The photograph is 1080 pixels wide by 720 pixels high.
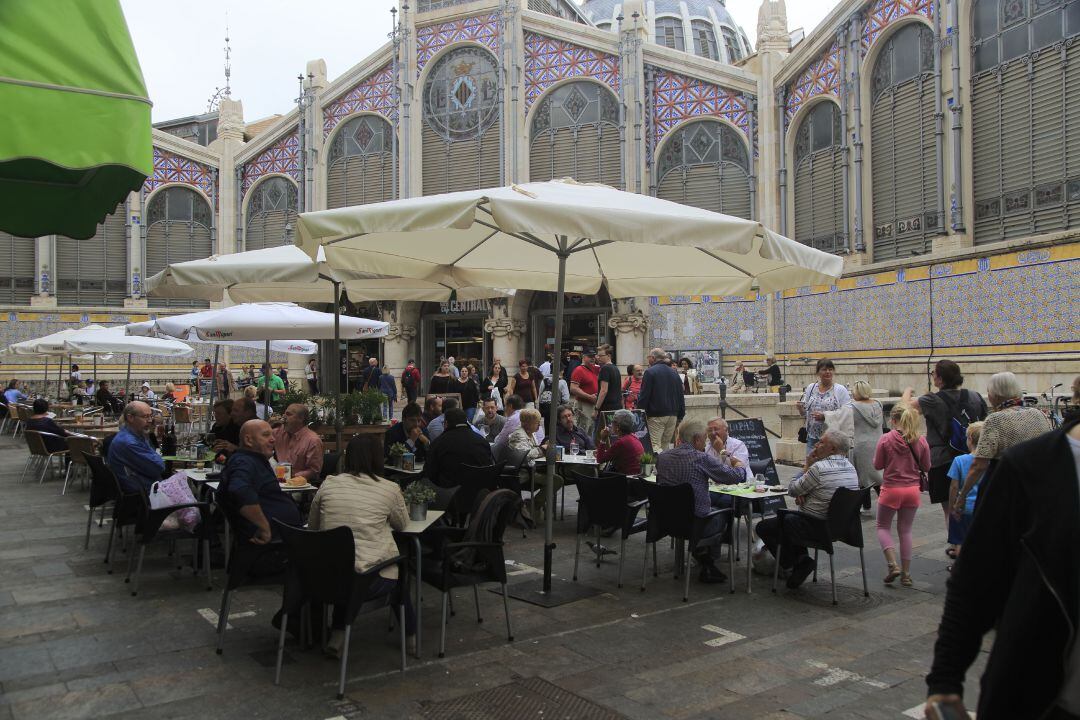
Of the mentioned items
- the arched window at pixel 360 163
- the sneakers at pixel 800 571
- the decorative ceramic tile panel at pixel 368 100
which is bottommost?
the sneakers at pixel 800 571

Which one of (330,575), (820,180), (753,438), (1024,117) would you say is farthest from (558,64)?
(330,575)

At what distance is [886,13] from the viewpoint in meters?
17.9

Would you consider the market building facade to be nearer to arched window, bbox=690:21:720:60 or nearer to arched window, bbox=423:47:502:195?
arched window, bbox=423:47:502:195

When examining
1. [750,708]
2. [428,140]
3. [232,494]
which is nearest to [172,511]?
[232,494]

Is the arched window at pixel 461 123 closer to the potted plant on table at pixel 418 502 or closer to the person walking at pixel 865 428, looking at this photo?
the person walking at pixel 865 428

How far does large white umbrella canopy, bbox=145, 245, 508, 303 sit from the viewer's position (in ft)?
24.0

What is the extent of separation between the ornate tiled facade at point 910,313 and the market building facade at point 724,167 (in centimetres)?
5

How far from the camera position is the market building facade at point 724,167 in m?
15.1

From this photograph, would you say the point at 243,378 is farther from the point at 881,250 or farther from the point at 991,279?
the point at 991,279

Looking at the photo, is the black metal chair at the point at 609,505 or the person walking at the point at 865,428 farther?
the person walking at the point at 865,428

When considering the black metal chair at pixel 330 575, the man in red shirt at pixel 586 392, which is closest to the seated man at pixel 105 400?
the man in red shirt at pixel 586 392

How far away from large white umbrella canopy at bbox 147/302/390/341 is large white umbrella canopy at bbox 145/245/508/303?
216mm

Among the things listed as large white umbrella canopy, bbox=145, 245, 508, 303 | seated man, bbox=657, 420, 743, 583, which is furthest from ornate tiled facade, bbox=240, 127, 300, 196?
seated man, bbox=657, 420, 743, 583

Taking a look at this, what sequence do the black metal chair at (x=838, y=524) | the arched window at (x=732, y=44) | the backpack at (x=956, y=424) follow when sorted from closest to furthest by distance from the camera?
the black metal chair at (x=838, y=524) → the backpack at (x=956, y=424) → the arched window at (x=732, y=44)
